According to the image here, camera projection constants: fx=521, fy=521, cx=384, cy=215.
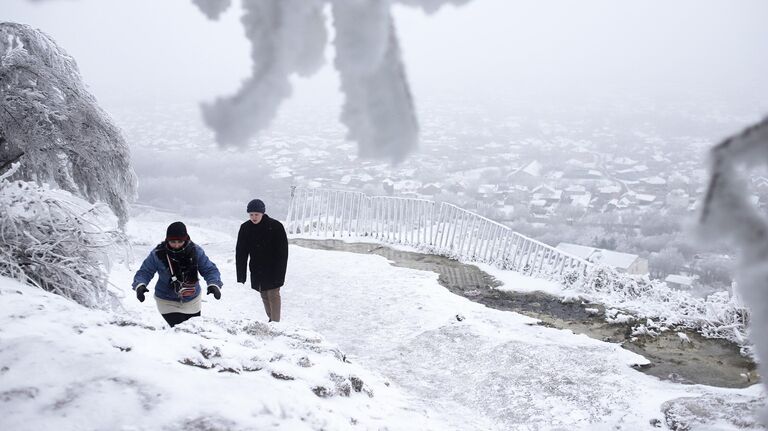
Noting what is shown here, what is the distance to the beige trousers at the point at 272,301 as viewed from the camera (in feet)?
20.7

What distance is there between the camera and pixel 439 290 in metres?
9.07

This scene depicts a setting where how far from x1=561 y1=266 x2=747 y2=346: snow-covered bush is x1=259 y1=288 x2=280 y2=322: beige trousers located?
5219 millimetres

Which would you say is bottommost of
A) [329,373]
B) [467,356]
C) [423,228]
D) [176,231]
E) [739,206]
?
[467,356]

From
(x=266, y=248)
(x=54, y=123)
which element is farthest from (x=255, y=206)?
(x=54, y=123)

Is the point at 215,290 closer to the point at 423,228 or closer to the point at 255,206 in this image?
the point at 255,206

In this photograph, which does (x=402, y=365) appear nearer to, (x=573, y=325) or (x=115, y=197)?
(x=573, y=325)

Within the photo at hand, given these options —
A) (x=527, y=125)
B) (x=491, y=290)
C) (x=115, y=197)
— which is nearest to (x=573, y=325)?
(x=491, y=290)

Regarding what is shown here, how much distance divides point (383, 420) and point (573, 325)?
174 inches

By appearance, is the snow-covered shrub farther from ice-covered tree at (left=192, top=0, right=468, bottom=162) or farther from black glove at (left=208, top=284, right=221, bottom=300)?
ice-covered tree at (left=192, top=0, right=468, bottom=162)

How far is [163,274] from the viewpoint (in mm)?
4816

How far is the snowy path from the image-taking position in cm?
498

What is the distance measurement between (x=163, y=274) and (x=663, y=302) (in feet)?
24.5

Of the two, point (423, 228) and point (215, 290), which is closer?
point (215, 290)

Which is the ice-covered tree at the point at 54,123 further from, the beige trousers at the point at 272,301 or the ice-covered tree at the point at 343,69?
the ice-covered tree at the point at 343,69
